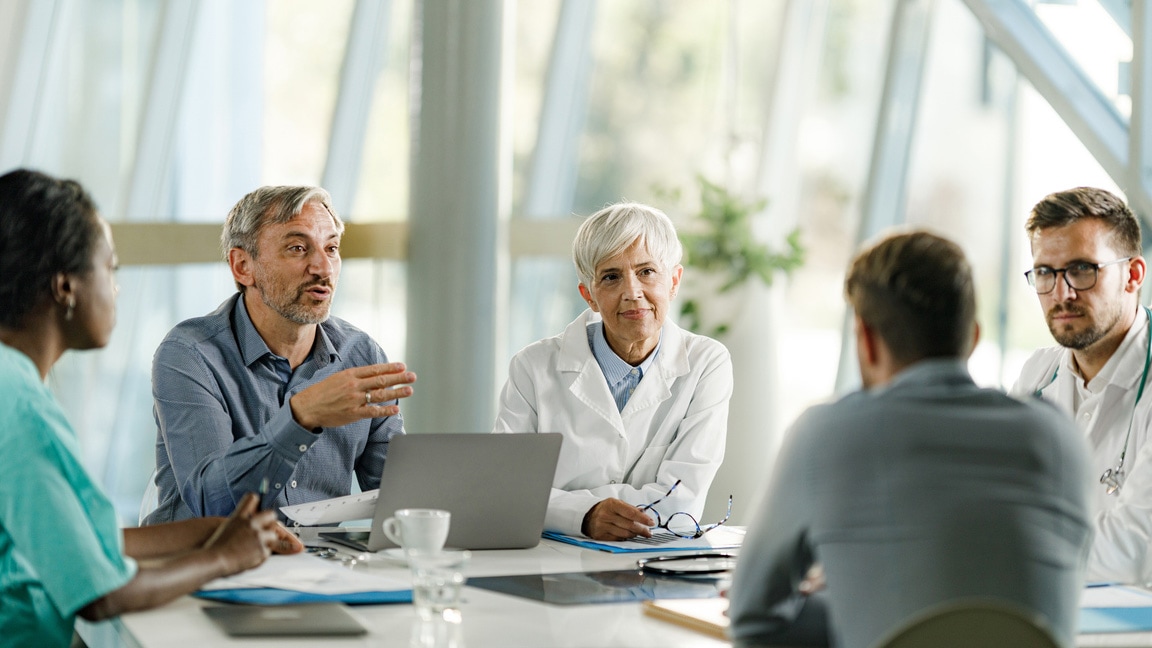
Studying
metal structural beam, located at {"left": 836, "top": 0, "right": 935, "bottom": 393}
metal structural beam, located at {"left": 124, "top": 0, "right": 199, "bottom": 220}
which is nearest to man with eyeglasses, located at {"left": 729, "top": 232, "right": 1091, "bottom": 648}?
metal structural beam, located at {"left": 836, "top": 0, "right": 935, "bottom": 393}

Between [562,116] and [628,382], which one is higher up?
[562,116]

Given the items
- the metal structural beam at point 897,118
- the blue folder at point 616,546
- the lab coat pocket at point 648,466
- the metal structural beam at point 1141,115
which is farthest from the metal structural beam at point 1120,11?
the blue folder at point 616,546

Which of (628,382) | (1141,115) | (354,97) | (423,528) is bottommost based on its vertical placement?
(423,528)

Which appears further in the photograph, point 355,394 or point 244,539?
point 355,394

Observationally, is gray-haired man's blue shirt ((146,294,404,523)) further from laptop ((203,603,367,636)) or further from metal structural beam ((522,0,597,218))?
metal structural beam ((522,0,597,218))

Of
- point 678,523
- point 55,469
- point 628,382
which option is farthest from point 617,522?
point 55,469

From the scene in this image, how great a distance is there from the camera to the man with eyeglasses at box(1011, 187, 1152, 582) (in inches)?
108

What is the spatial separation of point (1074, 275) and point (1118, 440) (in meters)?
0.38

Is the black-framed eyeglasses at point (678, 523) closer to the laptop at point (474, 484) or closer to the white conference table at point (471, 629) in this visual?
the laptop at point (474, 484)

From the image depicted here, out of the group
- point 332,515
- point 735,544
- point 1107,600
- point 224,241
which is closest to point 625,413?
point 735,544

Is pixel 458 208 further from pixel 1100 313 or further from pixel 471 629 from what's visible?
pixel 471 629

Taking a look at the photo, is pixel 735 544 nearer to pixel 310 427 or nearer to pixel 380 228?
pixel 310 427

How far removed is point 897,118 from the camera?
21.8 feet

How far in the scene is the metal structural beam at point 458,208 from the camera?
6.49m
